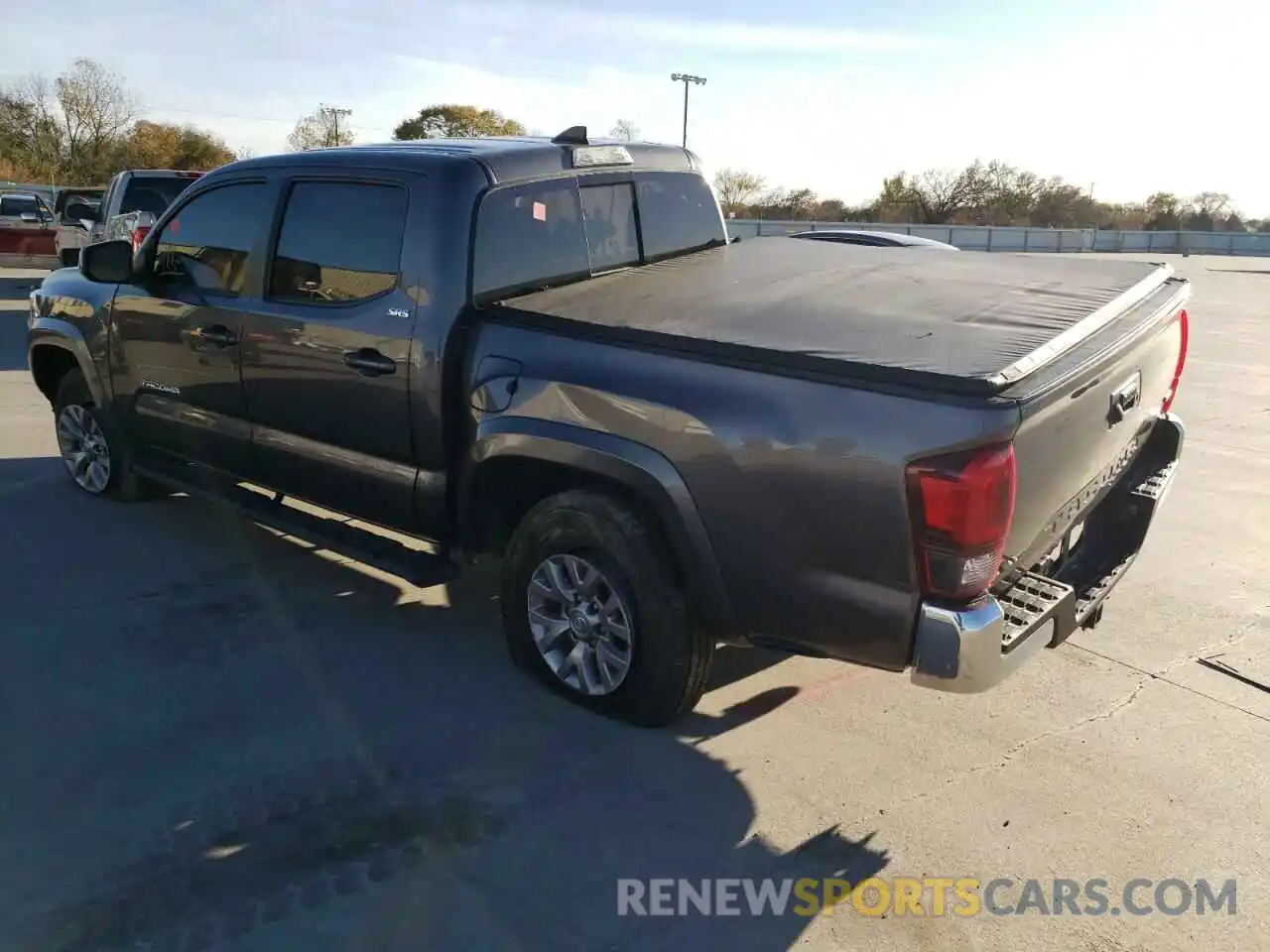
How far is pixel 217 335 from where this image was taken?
15.2ft

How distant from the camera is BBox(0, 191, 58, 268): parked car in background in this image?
17.5 metres

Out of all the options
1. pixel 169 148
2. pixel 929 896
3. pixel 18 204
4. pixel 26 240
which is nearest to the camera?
pixel 929 896

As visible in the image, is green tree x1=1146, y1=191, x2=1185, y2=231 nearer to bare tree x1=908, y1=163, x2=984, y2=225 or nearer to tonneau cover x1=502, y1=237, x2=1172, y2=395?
bare tree x1=908, y1=163, x2=984, y2=225

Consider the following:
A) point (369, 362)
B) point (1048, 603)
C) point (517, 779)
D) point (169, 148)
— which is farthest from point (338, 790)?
point (169, 148)

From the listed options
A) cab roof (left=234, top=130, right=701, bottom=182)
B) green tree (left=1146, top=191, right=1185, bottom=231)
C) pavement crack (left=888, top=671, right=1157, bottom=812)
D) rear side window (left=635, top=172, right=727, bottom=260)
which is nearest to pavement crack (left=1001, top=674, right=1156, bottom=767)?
pavement crack (left=888, top=671, right=1157, bottom=812)

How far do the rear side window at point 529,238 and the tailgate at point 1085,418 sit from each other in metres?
2.02

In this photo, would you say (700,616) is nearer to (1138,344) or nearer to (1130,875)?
(1130,875)

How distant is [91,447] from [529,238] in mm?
3585

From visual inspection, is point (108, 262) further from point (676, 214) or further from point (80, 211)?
point (80, 211)

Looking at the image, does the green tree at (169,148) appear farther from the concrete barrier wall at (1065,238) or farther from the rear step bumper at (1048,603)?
the rear step bumper at (1048,603)

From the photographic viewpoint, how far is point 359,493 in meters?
4.21

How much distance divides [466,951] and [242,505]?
9.44 feet

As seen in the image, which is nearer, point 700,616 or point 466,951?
point 466,951

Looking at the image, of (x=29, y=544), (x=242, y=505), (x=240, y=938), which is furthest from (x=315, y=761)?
(x=29, y=544)
